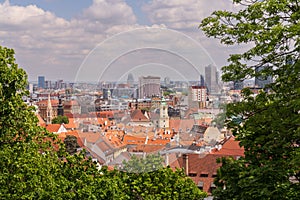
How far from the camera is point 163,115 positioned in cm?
728

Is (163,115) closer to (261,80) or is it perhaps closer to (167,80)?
(167,80)

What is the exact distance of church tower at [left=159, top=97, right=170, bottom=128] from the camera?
725 cm

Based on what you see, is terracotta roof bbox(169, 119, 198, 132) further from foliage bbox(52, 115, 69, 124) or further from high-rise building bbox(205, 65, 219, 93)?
foliage bbox(52, 115, 69, 124)

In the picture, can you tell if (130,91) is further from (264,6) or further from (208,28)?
(264,6)

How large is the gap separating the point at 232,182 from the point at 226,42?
286 centimetres

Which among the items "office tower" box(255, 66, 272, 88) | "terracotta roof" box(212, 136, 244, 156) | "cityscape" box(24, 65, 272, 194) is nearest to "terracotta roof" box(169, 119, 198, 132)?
"cityscape" box(24, 65, 272, 194)

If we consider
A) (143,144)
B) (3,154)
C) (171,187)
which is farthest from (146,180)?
(143,144)

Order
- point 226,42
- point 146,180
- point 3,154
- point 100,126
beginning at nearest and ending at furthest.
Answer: point 100,126, point 226,42, point 3,154, point 146,180

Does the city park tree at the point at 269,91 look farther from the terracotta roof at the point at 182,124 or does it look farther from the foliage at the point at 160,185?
the foliage at the point at 160,185

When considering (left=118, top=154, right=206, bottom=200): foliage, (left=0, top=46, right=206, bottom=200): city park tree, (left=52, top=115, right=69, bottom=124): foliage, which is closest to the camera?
(left=0, top=46, right=206, bottom=200): city park tree

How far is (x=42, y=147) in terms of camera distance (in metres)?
10.3

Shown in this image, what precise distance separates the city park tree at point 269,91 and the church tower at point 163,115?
3.72 ft

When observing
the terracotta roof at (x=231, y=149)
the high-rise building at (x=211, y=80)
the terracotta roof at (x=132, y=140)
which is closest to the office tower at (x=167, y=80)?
the high-rise building at (x=211, y=80)

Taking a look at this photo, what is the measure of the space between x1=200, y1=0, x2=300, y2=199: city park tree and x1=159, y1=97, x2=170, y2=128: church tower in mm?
1135
